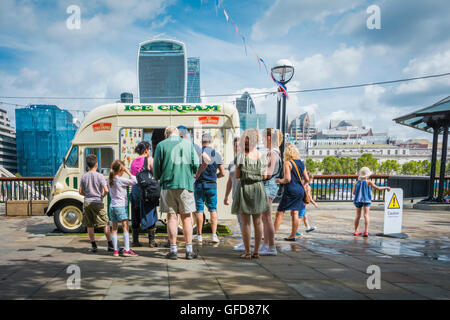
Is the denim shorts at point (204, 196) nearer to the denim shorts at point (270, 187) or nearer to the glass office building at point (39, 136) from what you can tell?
the denim shorts at point (270, 187)

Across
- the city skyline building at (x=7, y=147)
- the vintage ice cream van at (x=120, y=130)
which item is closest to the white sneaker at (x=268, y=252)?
the vintage ice cream van at (x=120, y=130)

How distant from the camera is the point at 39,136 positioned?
97.6 metres

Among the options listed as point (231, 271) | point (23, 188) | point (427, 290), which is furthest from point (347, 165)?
point (231, 271)

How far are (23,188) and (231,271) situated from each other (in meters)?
10.6

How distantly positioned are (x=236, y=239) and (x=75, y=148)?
4.16m

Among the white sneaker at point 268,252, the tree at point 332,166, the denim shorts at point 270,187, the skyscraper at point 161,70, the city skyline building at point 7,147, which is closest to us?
the white sneaker at point 268,252

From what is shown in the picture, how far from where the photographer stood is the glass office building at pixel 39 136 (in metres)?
97.0

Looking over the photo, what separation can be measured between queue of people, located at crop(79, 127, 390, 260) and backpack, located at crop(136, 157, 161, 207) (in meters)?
0.02

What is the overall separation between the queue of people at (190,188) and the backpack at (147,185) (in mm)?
18

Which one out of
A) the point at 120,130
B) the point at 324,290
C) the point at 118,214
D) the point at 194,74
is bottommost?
the point at 324,290

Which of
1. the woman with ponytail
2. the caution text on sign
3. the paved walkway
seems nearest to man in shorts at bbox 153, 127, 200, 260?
the paved walkway

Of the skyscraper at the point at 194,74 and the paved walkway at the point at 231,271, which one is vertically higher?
the skyscraper at the point at 194,74

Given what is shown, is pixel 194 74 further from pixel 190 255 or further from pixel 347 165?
pixel 190 255
